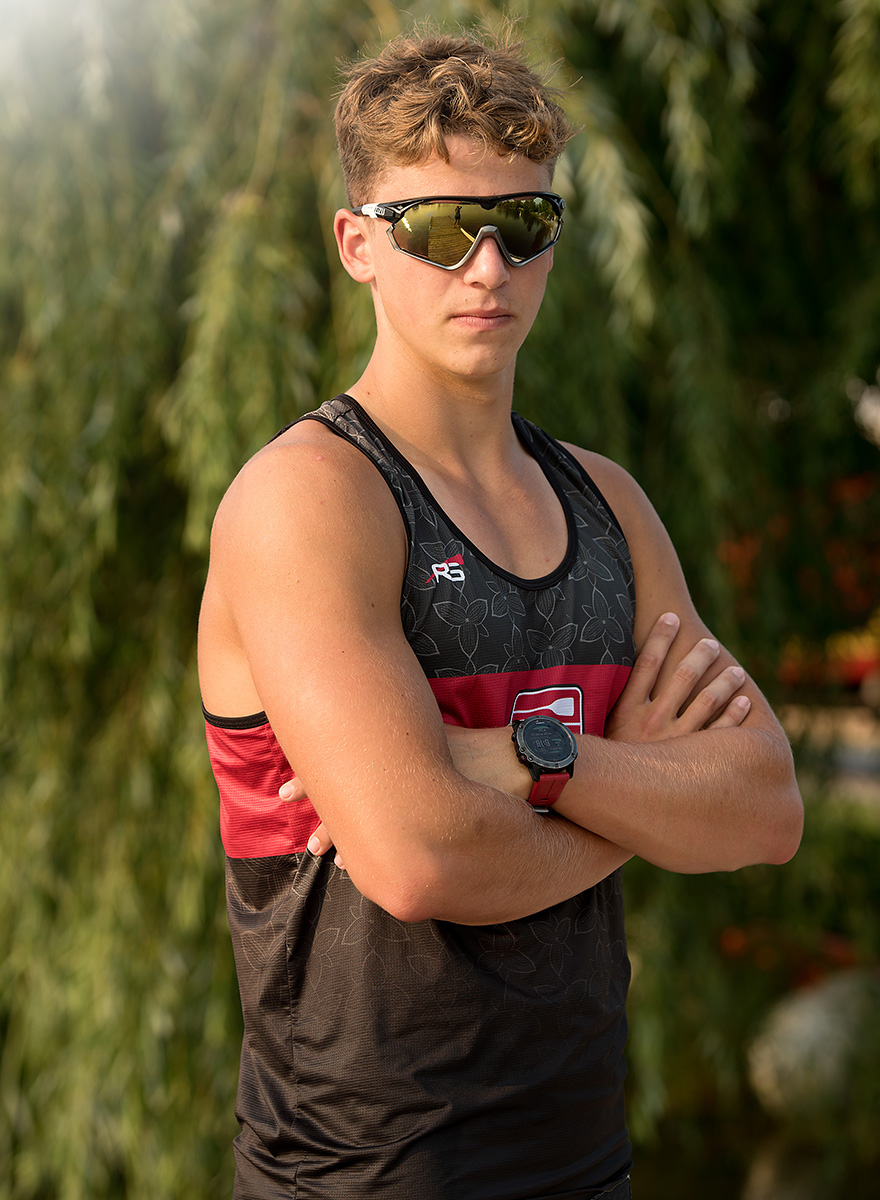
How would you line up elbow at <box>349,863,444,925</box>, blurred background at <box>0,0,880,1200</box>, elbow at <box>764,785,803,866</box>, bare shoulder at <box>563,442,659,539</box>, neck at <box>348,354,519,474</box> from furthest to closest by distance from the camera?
blurred background at <box>0,0,880,1200</box>, bare shoulder at <box>563,442,659,539</box>, elbow at <box>764,785,803,866</box>, neck at <box>348,354,519,474</box>, elbow at <box>349,863,444,925</box>

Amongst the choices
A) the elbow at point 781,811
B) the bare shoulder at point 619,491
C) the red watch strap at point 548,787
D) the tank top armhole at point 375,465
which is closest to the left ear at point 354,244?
the tank top armhole at point 375,465

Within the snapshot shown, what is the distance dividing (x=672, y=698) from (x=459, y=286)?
0.63 m

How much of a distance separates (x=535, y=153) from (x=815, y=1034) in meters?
3.81

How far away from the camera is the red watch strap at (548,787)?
4.42 ft

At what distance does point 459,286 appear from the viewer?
144cm

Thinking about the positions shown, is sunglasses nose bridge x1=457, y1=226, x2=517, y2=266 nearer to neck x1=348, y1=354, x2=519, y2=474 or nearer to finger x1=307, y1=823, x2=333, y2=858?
neck x1=348, y1=354, x2=519, y2=474

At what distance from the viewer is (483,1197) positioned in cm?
131

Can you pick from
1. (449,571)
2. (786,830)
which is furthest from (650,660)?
(449,571)

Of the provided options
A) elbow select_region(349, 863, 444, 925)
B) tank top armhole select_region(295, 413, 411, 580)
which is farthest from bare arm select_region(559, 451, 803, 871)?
tank top armhole select_region(295, 413, 411, 580)

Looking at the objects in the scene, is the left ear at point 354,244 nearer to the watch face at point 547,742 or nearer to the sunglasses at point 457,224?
the sunglasses at point 457,224

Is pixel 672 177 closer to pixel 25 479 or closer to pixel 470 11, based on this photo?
pixel 470 11

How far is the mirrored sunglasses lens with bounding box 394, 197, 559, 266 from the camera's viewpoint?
4.62ft

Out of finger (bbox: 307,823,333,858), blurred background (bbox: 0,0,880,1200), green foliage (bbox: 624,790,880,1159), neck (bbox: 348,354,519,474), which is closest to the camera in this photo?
finger (bbox: 307,823,333,858)

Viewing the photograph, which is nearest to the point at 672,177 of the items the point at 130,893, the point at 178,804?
the point at 178,804
